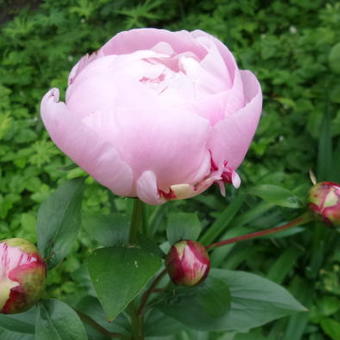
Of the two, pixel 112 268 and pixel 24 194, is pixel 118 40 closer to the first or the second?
pixel 112 268

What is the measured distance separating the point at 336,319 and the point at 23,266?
3.08 feet

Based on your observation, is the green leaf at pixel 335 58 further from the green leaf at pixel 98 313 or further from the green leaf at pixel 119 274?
the green leaf at pixel 119 274

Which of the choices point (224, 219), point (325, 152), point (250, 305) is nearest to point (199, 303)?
point (250, 305)

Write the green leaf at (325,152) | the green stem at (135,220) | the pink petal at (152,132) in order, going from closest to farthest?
the pink petal at (152,132), the green stem at (135,220), the green leaf at (325,152)

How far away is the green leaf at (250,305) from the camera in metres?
0.64

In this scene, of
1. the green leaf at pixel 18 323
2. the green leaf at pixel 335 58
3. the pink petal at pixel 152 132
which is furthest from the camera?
the green leaf at pixel 335 58

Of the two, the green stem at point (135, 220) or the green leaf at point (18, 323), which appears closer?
the green stem at point (135, 220)

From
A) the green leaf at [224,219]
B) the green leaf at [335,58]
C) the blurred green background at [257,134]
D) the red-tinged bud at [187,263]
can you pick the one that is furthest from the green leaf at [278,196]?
the green leaf at [335,58]

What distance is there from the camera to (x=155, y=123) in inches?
16.0

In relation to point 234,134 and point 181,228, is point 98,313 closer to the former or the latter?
point 181,228

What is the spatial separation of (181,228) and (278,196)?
4.6 inches

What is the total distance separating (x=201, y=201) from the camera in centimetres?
135

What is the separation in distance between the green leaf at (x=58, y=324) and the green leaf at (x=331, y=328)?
0.81 metres

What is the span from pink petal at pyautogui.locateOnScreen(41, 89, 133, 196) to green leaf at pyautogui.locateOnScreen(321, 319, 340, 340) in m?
0.86
